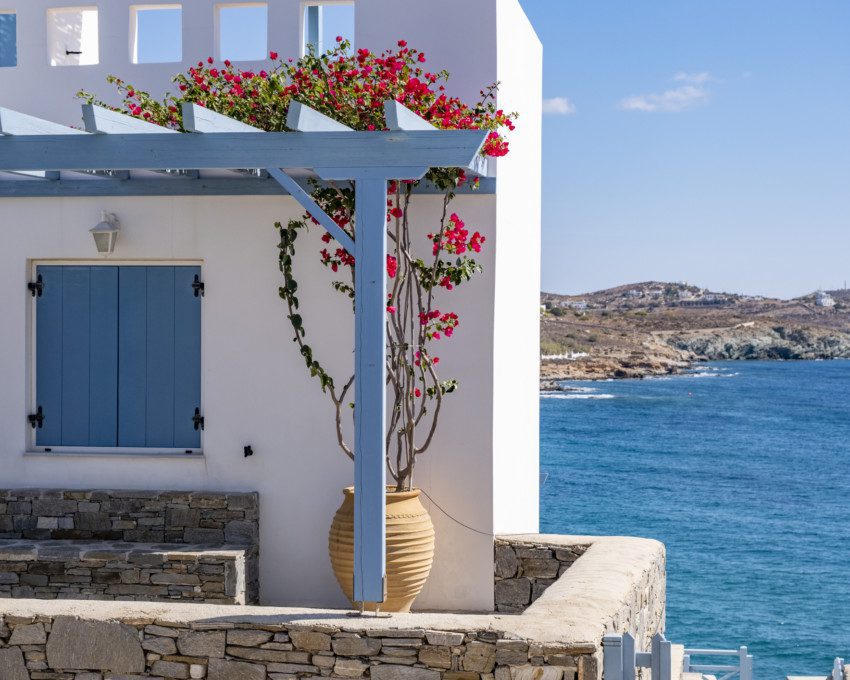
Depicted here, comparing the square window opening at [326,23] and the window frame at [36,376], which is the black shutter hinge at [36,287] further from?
the square window opening at [326,23]

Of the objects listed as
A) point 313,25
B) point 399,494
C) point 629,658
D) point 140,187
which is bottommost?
point 629,658

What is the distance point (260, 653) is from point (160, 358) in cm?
321

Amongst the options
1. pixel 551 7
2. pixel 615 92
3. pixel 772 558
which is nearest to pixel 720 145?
pixel 615 92

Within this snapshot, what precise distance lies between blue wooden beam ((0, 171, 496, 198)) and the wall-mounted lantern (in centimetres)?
17

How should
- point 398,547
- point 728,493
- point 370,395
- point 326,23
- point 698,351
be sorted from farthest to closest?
point 698,351 → point 728,493 → point 326,23 → point 398,547 → point 370,395

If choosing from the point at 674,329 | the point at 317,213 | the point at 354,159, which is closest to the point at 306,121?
the point at 354,159

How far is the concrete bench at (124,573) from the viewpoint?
7.40 m

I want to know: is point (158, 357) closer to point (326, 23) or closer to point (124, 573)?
point (124, 573)

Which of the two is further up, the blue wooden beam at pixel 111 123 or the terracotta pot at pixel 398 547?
the blue wooden beam at pixel 111 123

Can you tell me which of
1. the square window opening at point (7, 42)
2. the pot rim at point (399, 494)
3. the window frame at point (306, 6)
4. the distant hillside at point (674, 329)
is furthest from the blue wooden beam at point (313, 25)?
the distant hillside at point (674, 329)

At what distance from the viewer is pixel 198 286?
8.00m

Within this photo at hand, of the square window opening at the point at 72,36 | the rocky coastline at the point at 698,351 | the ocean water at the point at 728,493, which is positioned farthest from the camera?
the rocky coastline at the point at 698,351

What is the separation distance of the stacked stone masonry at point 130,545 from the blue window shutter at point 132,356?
1.61 feet

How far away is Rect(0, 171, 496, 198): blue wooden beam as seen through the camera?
25.7ft
